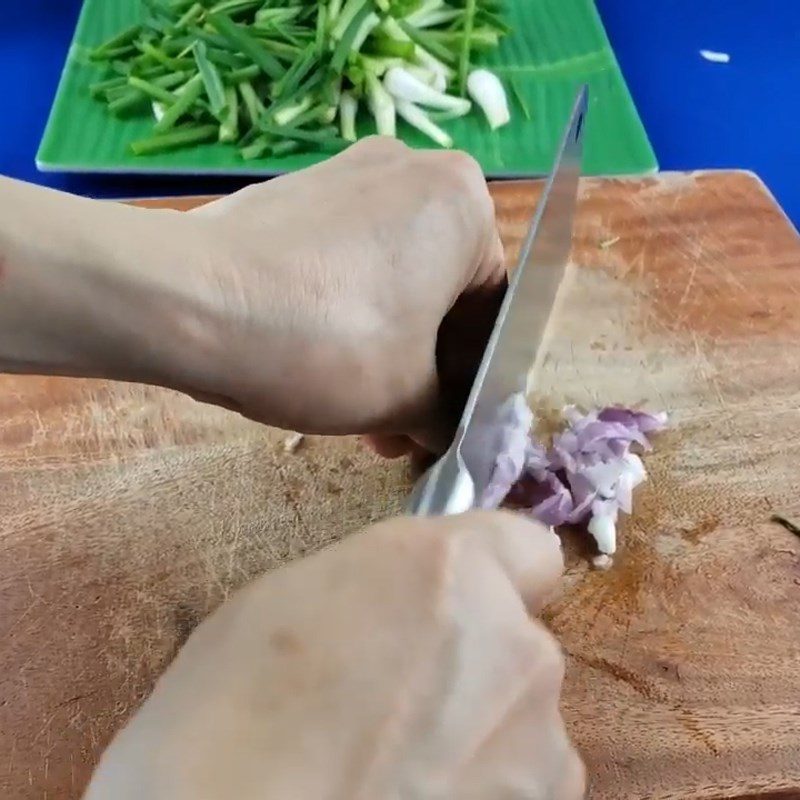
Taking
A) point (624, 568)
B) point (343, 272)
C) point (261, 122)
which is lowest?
point (624, 568)

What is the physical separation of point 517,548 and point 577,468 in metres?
0.33

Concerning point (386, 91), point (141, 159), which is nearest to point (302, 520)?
point (141, 159)

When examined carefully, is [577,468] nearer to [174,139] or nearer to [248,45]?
[174,139]

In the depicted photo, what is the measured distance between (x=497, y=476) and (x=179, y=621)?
266 mm

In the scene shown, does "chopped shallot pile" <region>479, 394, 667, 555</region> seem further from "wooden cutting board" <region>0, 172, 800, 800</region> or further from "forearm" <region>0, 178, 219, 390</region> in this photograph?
"forearm" <region>0, 178, 219, 390</region>

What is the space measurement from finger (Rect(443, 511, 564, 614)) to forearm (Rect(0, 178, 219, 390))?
261 millimetres

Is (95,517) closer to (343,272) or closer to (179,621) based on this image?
(179,621)

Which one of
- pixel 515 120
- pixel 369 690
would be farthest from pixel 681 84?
pixel 369 690

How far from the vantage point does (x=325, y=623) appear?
45cm

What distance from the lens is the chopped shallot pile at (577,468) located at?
80 cm

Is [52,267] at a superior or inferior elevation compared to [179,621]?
superior

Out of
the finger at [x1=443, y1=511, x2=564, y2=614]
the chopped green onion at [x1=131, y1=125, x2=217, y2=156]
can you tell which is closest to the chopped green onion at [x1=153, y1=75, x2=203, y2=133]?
the chopped green onion at [x1=131, y1=125, x2=217, y2=156]

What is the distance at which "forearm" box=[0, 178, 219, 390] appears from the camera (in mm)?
615

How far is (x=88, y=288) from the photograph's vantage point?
2.06 ft
